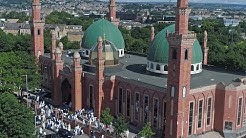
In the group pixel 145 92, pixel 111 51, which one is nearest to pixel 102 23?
pixel 111 51

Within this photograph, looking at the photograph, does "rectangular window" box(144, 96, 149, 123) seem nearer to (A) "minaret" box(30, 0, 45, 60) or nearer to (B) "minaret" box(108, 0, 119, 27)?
(B) "minaret" box(108, 0, 119, 27)

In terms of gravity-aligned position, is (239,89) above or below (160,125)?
above

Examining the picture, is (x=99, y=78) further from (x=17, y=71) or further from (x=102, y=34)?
(x=17, y=71)

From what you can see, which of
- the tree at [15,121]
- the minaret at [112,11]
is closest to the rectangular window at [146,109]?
the tree at [15,121]

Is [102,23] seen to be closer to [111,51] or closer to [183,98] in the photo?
[111,51]

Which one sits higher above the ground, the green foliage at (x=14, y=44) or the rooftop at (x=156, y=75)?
the green foliage at (x=14, y=44)

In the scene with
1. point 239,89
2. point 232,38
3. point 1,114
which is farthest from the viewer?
point 232,38

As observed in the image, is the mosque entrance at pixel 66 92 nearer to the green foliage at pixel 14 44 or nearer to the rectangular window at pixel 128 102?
the rectangular window at pixel 128 102
